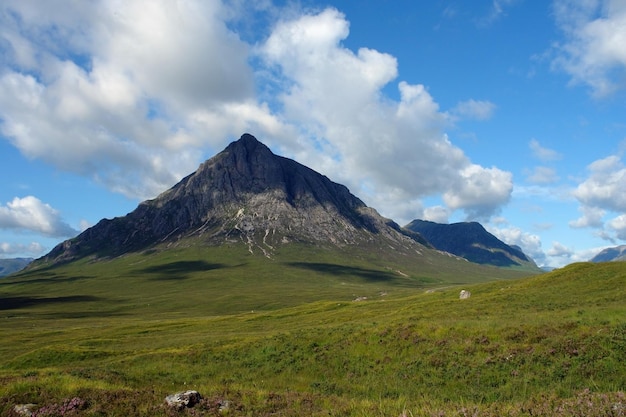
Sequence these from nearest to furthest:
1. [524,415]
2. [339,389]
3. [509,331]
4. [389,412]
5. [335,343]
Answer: [524,415] < [389,412] < [339,389] < [509,331] < [335,343]

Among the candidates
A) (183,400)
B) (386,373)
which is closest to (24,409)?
(183,400)

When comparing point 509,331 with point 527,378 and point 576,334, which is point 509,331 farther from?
point 527,378

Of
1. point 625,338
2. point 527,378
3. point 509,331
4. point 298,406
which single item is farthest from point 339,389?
point 625,338

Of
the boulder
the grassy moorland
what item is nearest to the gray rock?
the grassy moorland

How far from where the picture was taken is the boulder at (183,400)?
54.4 feet

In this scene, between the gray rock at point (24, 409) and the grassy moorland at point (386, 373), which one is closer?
the gray rock at point (24, 409)

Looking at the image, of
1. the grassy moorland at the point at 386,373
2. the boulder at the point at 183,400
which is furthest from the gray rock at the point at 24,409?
the boulder at the point at 183,400

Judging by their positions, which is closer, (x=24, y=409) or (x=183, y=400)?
(x=24, y=409)

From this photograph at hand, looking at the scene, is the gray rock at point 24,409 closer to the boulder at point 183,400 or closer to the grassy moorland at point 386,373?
the grassy moorland at point 386,373

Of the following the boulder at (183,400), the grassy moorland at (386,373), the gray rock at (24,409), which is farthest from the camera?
the boulder at (183,400)

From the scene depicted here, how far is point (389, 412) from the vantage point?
1282cm

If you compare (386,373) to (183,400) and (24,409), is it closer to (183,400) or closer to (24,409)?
(183,400)

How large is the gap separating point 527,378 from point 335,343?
16608mm

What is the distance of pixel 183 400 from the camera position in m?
16.8
